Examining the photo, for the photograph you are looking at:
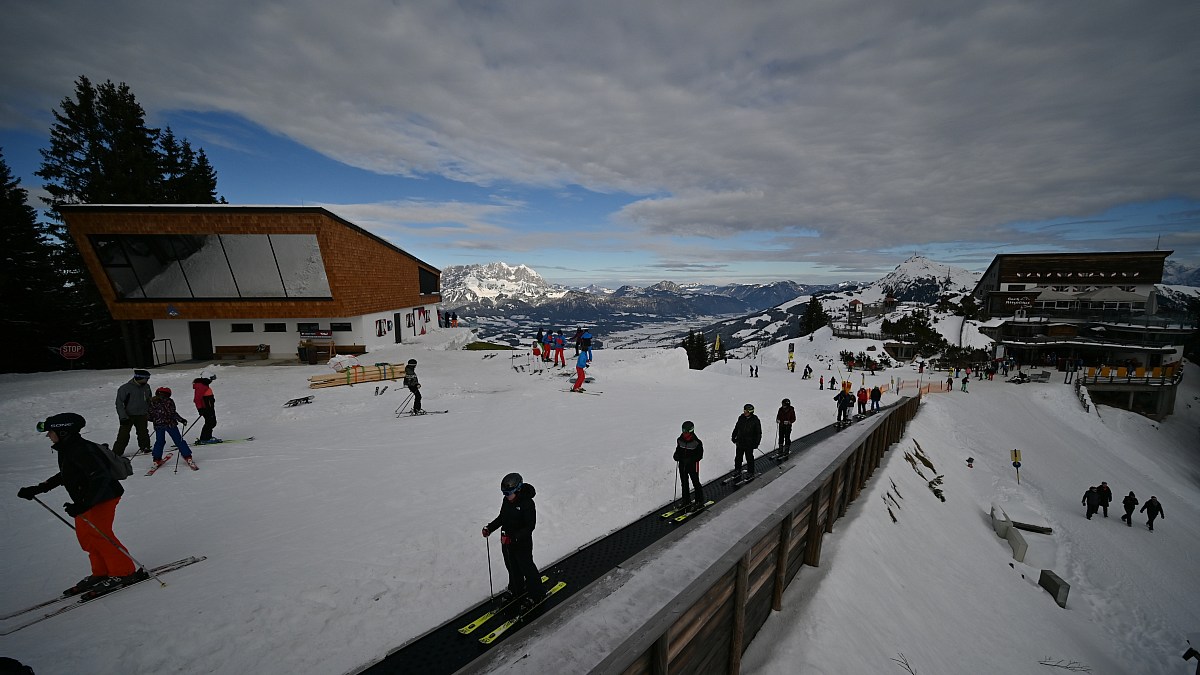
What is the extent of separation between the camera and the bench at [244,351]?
79.0 ft

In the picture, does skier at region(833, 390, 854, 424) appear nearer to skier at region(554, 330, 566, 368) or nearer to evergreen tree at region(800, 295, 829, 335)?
skier at region(554, 330, 566, 368)

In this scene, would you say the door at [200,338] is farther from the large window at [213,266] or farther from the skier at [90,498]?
the skier at [90,498]

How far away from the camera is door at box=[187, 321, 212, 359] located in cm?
2394

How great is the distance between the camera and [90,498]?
5051 mm

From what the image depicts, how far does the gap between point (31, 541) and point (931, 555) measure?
53.3 ft

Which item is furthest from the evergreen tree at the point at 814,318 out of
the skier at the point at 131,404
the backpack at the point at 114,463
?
the backpack at the point at 114,463

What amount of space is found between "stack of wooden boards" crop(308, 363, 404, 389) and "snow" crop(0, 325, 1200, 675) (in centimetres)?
68

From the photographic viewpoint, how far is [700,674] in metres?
4.29

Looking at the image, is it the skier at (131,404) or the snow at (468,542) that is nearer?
the snow at (468,542)

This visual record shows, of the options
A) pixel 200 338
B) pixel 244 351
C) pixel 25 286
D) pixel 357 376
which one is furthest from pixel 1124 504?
pixel 25 286

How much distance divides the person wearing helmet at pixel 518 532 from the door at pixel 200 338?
27.8m

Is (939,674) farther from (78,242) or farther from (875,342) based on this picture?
(875,342)

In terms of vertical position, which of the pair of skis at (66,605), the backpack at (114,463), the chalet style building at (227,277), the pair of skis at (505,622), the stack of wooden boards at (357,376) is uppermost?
the chalet style building at (227,277)

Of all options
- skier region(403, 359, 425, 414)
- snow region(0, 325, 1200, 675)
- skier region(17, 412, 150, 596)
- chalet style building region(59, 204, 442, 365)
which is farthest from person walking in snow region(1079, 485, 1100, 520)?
chalet style building region(59, 204, 442, 365)
